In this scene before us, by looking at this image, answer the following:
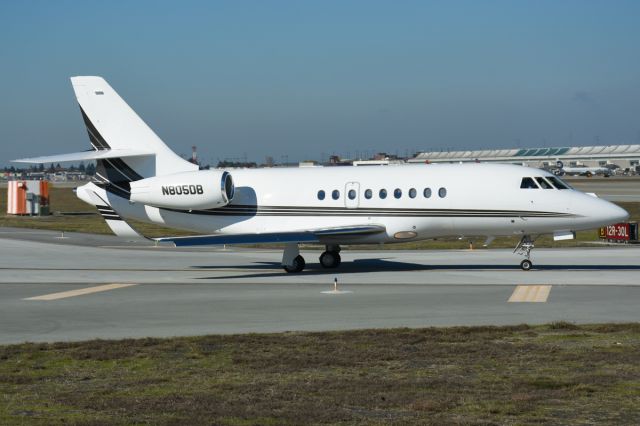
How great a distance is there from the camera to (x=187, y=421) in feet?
34.6

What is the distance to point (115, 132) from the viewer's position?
102ft

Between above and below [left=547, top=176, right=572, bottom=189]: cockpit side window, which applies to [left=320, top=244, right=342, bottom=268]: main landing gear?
below

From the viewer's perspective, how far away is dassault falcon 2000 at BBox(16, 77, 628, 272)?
93.0 feet

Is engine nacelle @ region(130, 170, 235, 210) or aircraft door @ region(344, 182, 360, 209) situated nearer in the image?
aircraft door @ region(344, 182, 360, 209)

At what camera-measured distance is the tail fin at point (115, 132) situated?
31.0m

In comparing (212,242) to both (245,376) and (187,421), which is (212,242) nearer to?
(245,376)

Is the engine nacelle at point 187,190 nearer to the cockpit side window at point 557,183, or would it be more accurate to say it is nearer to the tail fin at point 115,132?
the tail fin at point 115,132

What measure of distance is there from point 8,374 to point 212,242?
1408 centimetres

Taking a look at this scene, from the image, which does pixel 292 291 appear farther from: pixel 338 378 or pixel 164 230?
pixel 164 230

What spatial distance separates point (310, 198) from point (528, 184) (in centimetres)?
694

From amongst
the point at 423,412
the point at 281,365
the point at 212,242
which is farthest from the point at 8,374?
the point at 212,242

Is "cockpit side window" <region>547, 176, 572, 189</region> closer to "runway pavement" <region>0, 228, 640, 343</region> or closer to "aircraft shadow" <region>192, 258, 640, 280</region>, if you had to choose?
"runway pavement" <region>0, 228, 640, 343</region>

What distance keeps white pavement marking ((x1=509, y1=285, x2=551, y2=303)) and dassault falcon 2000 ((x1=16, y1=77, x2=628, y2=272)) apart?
4249mm

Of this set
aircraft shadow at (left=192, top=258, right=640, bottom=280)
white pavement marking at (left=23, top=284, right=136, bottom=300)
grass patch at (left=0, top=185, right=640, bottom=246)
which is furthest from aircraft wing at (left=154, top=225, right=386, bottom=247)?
grass patch at (left=0, top=185, right=640, bottom=246)
